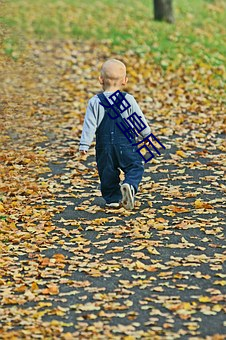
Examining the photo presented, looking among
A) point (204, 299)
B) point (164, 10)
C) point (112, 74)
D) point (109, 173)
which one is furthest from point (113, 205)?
point (164, 10)

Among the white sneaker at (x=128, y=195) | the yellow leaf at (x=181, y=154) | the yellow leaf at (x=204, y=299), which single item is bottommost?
the yellow leaf at (x=204, y=299)

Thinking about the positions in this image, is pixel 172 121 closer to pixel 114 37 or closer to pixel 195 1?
pixel 114 37

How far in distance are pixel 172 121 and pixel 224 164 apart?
2.54m

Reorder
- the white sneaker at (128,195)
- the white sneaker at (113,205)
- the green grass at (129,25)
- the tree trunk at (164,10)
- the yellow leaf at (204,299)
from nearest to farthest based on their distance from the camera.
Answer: the yellow leaf at (204,299) < the white sneaker at (128,195) < the white sneaker at (113,205) < the green grass at (129,25) < the tree trunk at (164,10)

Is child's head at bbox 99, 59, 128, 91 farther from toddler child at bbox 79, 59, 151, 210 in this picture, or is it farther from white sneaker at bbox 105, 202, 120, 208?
white sneaker at bbox 105, 202, 120, 208

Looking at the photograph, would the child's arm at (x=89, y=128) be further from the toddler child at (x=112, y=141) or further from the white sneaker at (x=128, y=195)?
the white sneaker at (x=128, y=195)

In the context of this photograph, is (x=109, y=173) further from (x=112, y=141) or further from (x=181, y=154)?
(x=181, y=154)

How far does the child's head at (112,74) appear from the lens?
7.37 m

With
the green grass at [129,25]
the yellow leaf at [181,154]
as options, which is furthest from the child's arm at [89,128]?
the green grass at [129,25]

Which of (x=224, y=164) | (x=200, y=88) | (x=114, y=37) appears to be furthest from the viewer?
(x=114, y=37)

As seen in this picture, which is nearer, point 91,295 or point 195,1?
point 91,295

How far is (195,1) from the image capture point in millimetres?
22359

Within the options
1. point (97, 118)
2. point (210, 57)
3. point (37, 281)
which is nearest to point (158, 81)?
point (210, 57)

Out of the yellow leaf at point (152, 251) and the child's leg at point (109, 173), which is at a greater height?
the child's leg at point (109, 173)
